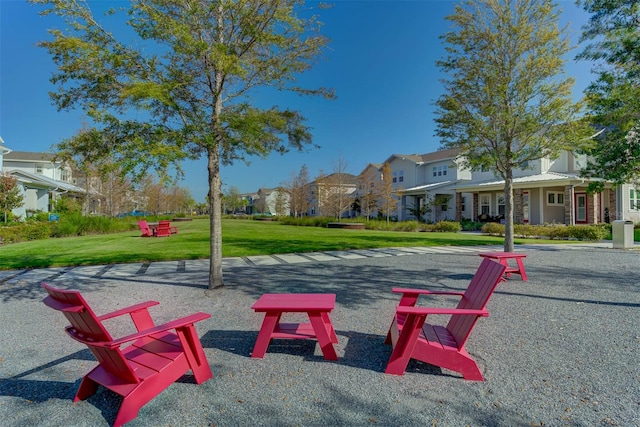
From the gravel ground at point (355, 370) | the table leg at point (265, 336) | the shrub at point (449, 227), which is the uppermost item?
the shrub at point (449, 227)

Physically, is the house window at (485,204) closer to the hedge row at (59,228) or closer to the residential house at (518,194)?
the residential house at (518,194)

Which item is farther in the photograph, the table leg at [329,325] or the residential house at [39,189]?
the residential house at [39,189]

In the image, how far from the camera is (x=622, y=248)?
1319 cm

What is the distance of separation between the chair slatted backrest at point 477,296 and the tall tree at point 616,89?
6794mm

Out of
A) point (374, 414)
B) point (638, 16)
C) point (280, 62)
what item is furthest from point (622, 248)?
point (374, 414)

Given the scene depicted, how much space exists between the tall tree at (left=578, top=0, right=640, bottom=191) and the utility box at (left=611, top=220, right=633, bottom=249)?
4.10m

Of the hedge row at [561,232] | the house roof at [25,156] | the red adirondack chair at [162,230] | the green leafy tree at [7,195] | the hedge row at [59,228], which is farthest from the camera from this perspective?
the house roof at [25,156]

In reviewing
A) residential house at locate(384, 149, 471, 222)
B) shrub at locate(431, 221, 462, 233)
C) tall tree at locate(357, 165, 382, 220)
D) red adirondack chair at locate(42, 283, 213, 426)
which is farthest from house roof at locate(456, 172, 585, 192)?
red adirondack chair at locate(42, 283, 213, 426)

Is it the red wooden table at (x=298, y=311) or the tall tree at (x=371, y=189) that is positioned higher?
the tall tree at (x=371, y=189)

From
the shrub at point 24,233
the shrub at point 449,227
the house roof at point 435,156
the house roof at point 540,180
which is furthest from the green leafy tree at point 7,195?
the house roof at point 435,156

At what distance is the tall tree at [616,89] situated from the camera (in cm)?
723

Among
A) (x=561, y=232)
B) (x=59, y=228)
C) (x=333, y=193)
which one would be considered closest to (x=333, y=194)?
(x=333, y=193)

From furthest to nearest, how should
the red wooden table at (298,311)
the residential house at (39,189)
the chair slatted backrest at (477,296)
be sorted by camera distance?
the residential house at (39,189)
the red wooden table at (298,311)
the chair slatted backrest at (477,296)

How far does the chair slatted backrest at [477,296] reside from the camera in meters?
3.43
